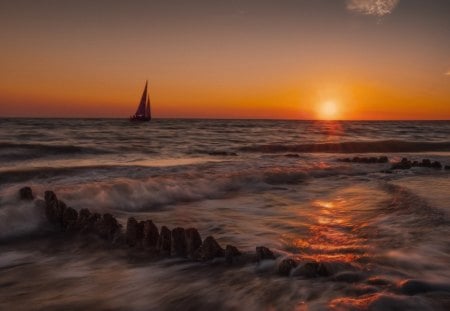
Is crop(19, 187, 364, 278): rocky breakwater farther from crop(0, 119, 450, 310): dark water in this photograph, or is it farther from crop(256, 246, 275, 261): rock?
crop(0, 119, 450, 310): dark water

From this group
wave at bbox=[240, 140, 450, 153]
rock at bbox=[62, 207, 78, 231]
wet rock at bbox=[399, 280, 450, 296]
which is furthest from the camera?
wave at bbox=[240, 140, 450, 153]

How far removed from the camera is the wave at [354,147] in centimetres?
2839

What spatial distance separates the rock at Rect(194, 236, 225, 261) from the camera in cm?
504

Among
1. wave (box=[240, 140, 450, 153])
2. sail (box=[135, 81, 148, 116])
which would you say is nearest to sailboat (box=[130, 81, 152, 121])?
sail (box=[135, 81, 148, 116])

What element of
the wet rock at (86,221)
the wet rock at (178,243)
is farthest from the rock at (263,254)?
the wet rock at (86,221)

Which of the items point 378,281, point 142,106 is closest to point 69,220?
point 378,281

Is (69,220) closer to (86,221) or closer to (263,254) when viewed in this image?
(86,221)

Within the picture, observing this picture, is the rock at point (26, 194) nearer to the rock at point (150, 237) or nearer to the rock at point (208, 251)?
the rock at point (150, 237)

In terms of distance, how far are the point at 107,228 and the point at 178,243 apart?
4.64ft

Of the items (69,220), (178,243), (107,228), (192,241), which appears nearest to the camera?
(192,241)

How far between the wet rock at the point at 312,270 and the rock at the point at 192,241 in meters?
1.35

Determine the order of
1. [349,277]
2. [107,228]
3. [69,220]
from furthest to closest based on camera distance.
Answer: [69,220] < [107,228] < [349,277]

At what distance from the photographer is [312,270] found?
14.2 feet

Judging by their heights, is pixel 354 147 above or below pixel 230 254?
below
